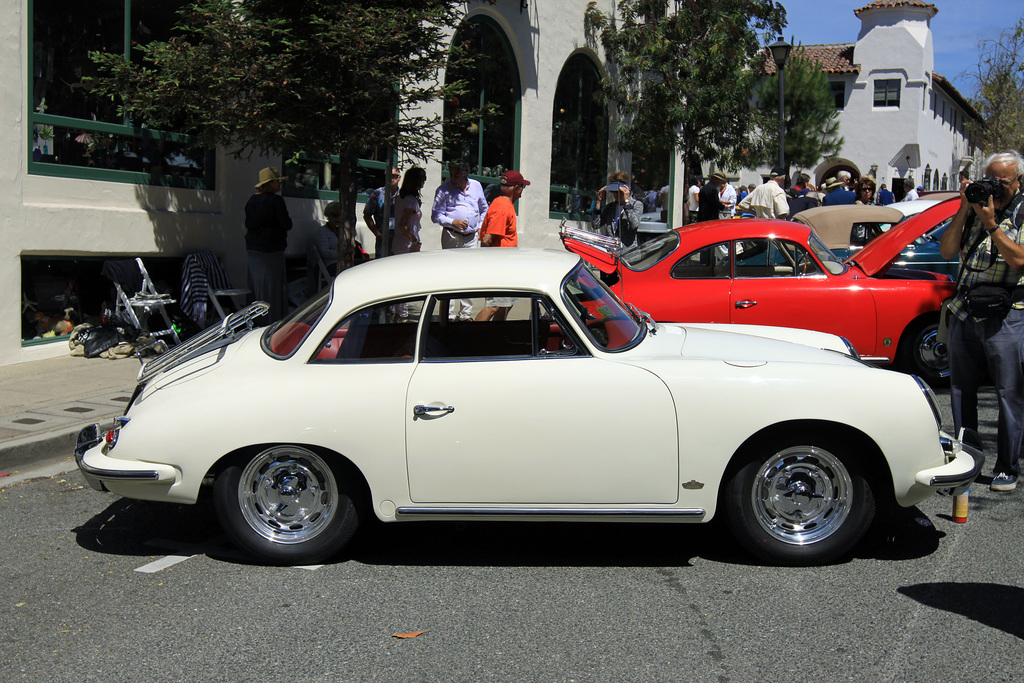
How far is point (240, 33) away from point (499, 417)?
216 inches

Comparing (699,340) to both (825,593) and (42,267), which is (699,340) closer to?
(825,593)

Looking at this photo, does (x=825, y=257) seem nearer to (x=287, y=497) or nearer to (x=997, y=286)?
(x=997, y=286)

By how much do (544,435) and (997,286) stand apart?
299 cm

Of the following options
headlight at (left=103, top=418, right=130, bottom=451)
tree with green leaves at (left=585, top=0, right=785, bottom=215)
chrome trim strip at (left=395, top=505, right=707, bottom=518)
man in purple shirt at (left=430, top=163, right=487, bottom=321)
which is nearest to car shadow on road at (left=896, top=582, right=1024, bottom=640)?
chrome trim strip at (left=395, top=505, right=707, bottom=518)

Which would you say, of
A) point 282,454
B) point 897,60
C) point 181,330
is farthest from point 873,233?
point 897,60

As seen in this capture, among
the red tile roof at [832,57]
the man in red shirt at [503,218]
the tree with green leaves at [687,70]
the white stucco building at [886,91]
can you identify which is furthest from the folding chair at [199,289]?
the white stucco building at [886,91]

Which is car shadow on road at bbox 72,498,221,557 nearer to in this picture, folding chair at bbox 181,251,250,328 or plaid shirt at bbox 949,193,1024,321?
plaid shirt at bbox 949,193,1024,321

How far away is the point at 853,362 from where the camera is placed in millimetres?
4629

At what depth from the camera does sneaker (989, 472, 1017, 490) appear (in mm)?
5551

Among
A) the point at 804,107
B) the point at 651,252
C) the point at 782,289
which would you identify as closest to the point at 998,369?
the point at 782,289

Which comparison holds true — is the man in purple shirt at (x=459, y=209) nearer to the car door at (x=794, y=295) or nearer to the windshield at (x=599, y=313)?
the car door at (x=794, y=295)

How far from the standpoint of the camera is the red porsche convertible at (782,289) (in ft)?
26.2

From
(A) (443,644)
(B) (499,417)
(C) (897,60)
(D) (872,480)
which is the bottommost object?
(A) (443,644)

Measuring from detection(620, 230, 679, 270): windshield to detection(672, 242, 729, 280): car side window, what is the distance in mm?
174
